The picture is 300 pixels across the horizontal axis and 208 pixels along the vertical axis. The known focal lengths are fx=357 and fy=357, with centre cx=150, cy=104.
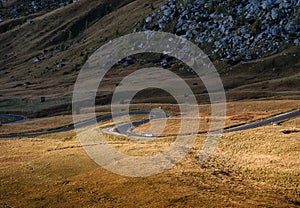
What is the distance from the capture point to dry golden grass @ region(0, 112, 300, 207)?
3441 centimetres

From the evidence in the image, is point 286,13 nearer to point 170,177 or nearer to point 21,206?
point 170,177

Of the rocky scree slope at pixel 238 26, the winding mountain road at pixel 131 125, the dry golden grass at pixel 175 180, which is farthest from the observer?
the rocky scree slope at pixel 238 26

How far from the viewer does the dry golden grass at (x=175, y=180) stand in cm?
3441

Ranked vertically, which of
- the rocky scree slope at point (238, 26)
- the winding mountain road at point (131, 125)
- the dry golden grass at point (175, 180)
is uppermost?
the rocky scree slope at point (238, 26)

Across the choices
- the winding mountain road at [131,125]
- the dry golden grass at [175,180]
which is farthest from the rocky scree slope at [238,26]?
the dry golden grass at [175,180]

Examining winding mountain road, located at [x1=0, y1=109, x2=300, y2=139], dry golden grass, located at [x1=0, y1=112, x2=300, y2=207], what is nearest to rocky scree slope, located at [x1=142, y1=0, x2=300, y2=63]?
winding mountain road, located at [x1=0, y1=109, x2=300, y2=139]

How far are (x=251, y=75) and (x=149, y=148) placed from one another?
97.1 m

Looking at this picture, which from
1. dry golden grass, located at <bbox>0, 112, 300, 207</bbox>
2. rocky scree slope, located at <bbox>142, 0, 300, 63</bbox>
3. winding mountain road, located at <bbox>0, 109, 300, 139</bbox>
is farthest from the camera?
rocky scree slope, located at <bbox>142, 0, 300, 63</bbox>

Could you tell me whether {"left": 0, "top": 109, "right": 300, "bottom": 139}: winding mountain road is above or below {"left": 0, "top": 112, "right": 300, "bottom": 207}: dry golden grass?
below

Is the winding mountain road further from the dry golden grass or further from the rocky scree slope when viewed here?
the rocky scree slope

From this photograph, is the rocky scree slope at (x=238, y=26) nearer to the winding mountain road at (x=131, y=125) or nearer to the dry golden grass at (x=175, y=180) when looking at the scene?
the winding mountain road at (x=131, y=125)

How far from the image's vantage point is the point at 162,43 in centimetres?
17838

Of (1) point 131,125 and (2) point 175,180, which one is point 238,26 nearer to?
(1) point 131,125

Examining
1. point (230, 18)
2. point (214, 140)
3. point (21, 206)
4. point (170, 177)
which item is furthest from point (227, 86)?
point (21, 206)
